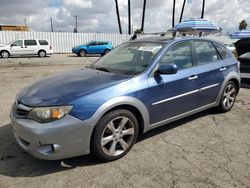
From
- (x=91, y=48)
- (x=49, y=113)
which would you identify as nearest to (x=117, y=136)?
(x=49, y=113)

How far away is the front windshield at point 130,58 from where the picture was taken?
390cm

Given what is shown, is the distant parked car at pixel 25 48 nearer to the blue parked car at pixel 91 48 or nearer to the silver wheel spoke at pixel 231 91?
the blue parked car at pixel 91 48

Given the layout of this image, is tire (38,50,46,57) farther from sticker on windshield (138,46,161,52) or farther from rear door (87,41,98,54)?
sticker on windshield (138,46,161,52)

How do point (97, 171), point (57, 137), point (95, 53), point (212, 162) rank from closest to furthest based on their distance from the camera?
point (57, 137) < point (97, 171) < point (212, 162) < point (95, 53)

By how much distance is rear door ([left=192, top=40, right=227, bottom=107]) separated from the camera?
4512 millimetres

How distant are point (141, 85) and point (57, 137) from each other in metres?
1.31

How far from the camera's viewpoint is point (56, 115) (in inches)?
116

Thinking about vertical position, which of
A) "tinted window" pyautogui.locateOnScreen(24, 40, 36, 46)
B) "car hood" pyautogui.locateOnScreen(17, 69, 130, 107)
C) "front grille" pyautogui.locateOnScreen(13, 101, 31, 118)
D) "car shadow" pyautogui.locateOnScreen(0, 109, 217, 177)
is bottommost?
"car shadow" pyautogui.locateOnScreen(0, 109, 217, 177)

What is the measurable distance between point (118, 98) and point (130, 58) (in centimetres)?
119

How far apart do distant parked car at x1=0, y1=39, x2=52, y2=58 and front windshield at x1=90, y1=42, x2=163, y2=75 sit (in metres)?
18.9

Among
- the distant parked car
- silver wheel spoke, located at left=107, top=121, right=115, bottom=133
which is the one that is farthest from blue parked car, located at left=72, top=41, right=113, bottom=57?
silver wheel spoke, located at left=107, top=121, right=115, bottom=133

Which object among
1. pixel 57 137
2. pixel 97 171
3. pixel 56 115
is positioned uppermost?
pixel 56 115

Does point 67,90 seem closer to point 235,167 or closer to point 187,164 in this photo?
point 187,164

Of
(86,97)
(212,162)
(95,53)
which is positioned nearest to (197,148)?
(212,162)
